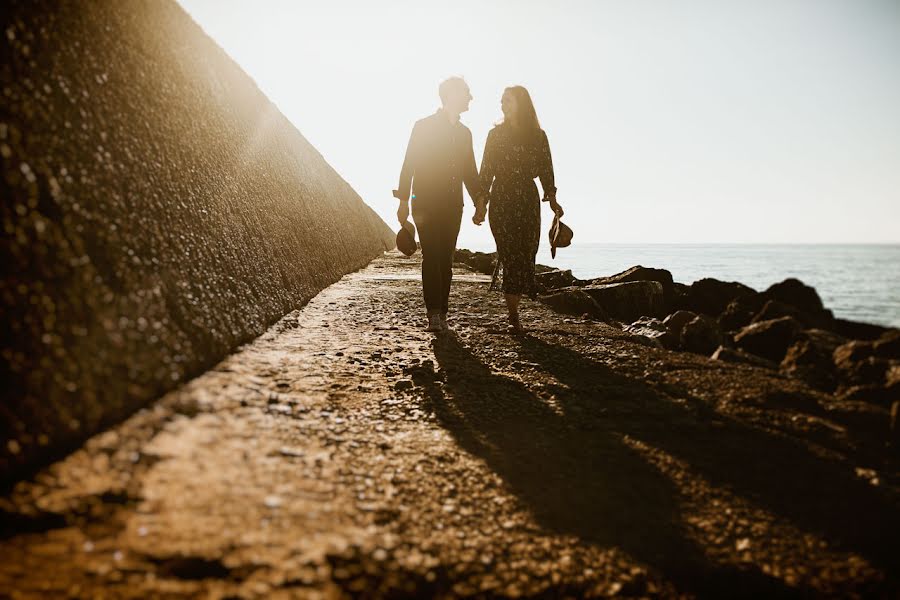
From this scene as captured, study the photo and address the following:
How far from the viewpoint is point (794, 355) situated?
2.56 meters

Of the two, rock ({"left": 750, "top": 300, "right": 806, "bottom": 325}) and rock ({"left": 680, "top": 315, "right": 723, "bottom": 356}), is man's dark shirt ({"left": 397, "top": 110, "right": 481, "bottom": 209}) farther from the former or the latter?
rock ({"left": 750, "top": 300, "right": 806, "bottom": 325})

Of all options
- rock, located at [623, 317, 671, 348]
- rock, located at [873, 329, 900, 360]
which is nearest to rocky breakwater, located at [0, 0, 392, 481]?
rock, located at [623, 317, 671, 348]

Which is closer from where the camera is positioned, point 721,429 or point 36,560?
point 36,560

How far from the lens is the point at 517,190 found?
362 cm

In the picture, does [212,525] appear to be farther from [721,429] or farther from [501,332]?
[501,332]

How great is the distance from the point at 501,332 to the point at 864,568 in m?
2.56

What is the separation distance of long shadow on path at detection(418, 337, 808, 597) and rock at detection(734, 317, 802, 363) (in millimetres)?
1187

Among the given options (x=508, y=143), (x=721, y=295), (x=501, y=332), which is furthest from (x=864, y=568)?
(x=721, y=295)

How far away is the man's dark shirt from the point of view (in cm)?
363

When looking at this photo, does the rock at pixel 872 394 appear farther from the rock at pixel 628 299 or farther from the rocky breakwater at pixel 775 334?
the rock at pixel 628 299

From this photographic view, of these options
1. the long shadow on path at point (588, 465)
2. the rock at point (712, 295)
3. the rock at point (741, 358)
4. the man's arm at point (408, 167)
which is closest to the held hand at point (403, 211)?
the man's arm at point (408, 167)

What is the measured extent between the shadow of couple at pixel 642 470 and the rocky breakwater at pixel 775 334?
0.51 m

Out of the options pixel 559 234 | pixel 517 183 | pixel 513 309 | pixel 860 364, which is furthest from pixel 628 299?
pixel 860 364

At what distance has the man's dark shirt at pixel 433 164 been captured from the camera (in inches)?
143
